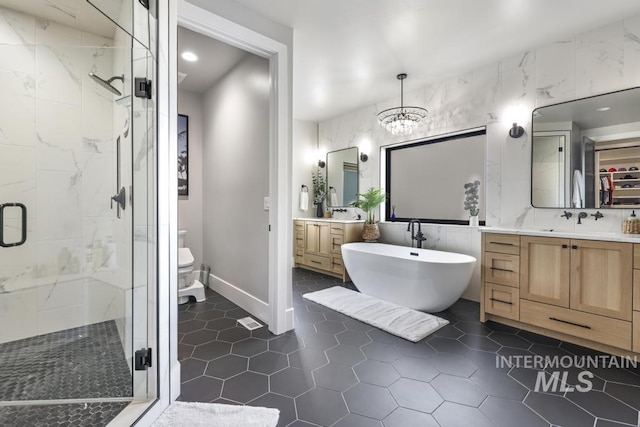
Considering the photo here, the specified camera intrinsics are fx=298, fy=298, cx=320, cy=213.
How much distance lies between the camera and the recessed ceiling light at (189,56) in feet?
9.56

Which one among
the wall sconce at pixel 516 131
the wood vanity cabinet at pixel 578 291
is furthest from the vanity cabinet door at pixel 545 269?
the wall sconce at pixel 516 131

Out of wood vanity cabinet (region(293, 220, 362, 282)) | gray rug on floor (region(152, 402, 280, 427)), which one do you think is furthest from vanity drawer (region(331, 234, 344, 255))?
gray rug on floor (region(152, 402, 280, 427))

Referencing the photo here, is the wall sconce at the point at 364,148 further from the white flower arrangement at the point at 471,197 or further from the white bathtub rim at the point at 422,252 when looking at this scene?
the white flower arrangement at the point at 471,197

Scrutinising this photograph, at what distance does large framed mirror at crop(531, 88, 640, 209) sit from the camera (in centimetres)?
237

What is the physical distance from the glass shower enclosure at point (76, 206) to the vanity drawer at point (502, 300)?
8.69 feet

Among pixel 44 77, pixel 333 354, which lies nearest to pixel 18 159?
pixel 44 77

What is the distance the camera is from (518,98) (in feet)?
9.68

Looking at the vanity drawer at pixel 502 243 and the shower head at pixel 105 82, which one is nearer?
the shower head at pixel 105 82

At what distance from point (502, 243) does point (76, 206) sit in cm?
363

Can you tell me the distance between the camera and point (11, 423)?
1404 millimetres

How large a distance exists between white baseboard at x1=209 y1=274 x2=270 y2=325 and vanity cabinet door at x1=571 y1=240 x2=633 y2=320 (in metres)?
2.41

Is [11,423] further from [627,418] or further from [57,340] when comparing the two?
[627,418]

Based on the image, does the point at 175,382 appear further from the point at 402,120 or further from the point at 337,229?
the point at 402,120

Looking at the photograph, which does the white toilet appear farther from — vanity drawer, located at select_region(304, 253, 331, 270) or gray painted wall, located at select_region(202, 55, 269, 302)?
vanity drawer, located at select_region(304, 253, 331, 270)
